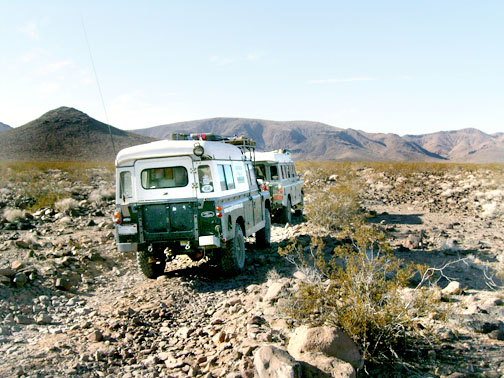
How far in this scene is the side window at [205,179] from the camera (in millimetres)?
8078

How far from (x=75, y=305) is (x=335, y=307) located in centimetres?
477

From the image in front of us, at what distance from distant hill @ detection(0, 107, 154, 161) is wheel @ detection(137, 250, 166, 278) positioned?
208 ft

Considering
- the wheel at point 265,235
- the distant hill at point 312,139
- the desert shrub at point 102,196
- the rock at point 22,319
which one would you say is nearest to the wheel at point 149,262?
the rock at point 22,319

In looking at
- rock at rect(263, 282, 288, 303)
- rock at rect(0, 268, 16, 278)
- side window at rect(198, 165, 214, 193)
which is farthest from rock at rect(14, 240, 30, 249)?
rock at rect(263, 282, 288, 303)

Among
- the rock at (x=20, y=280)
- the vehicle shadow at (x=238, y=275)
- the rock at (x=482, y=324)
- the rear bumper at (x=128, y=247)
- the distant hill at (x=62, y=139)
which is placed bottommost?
the vehicle shadow at (x=238, y=275)

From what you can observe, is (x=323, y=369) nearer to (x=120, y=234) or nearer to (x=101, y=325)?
(x=101, y=325)

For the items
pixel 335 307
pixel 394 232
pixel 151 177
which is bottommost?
pixel 394 232

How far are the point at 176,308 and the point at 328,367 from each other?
3704 millimetres

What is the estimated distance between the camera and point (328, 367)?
3805 millimetres

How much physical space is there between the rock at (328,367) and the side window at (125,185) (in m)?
5.46

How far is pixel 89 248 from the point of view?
10.9 metres

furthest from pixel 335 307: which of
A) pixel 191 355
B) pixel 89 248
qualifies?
pixel 89 248

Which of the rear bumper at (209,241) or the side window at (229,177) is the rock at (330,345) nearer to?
the rear bumper at (209,241)

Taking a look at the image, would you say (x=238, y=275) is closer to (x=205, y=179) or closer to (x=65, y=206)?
(x=205, y=179)
